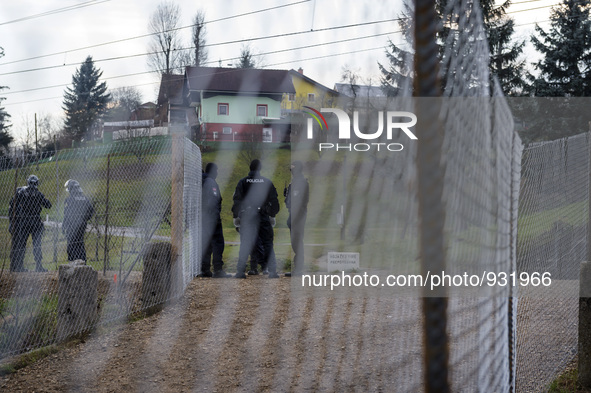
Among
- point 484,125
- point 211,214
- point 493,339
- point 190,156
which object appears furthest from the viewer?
point 211,214

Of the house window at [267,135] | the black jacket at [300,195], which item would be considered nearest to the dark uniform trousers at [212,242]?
the black jacket at [300,195]

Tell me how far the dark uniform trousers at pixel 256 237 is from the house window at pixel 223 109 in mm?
23342

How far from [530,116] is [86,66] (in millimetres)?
42650

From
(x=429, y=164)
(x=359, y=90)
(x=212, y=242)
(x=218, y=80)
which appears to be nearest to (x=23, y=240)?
(x=212, y=242)

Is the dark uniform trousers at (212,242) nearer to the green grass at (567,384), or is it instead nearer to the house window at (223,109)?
the green grass at (567,384)

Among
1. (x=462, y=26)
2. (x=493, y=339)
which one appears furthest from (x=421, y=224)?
(x=493, y=339)

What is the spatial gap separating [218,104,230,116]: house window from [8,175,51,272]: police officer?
74.3 feet

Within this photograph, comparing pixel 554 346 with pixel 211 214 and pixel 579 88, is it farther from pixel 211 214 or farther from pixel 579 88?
pixel 579 88

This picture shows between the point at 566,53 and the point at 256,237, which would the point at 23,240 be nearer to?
Answer: the point at 256,237

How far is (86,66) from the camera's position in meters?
54.0

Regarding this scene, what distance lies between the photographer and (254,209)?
852 cm

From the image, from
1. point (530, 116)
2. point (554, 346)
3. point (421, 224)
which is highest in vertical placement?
point (530, 116)

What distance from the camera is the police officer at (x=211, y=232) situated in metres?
8.48

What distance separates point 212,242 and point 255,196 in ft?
2.90
